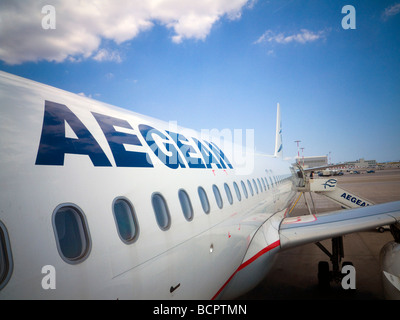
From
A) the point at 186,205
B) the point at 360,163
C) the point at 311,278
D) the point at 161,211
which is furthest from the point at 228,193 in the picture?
the point at 360,163

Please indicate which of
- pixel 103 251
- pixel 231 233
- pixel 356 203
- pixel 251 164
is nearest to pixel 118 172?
pixel 103 251

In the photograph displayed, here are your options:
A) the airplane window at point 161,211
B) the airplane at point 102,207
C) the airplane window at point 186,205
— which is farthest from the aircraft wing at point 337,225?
the airplane window at point 161,211

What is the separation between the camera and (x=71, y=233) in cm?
202

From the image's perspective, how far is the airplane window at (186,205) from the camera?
11.1ft

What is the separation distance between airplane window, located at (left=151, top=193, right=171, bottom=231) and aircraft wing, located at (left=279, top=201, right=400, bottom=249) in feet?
12.6

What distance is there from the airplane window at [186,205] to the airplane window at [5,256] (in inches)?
78.3

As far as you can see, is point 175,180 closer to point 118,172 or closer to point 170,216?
point 170,216

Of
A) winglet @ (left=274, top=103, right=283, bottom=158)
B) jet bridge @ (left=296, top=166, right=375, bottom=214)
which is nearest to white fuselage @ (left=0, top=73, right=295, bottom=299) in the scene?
jet bridge @ (left=296, top=166, right=375, bottom=214)

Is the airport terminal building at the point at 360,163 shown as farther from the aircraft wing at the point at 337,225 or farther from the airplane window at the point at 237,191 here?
the airplane window at the point at 237,191

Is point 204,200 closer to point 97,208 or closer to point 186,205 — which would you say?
point 186,205

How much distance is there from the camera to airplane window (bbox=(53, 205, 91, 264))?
1.93m

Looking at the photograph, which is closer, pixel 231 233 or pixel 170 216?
pixel 170 216
